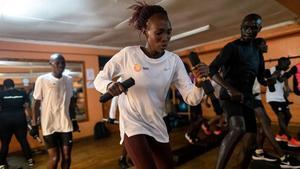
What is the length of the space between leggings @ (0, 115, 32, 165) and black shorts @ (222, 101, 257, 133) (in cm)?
320

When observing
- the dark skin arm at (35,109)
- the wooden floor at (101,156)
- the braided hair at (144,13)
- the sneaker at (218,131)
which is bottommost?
the wooden floor at (101,156)

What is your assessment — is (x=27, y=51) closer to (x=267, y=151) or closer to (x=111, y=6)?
(x=111, y=6)

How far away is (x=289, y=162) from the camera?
260 centimetres

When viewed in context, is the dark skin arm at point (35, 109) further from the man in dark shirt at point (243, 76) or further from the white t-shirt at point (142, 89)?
the man in dark shirt at point (243, 76)

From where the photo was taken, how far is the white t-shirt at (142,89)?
54.8 inches

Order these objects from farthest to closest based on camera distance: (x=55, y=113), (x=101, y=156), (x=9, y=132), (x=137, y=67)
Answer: (x=101, y=156), (x=9, y=132), (x=55, y=113), (x=137, y=67)

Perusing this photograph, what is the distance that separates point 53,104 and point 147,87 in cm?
160

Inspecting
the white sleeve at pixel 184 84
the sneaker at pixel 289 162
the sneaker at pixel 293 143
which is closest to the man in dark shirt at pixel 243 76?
the white sleeve at pixel 184 84

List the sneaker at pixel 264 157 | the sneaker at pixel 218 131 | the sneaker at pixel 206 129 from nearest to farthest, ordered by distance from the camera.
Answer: the sneaker at pixel 264 157, the sneaker at pixel 218 131, the sneaker at pixel 206 129

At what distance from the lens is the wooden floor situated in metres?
3.23

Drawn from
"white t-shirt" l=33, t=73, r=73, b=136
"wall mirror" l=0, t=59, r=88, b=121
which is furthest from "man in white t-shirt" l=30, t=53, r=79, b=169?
"wall mirror" l=0, t=59, r=88, b=121

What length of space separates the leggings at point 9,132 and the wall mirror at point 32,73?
124 cm

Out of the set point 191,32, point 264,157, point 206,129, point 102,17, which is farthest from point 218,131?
point 102,17

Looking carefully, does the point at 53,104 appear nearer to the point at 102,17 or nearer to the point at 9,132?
the point at 9,132
